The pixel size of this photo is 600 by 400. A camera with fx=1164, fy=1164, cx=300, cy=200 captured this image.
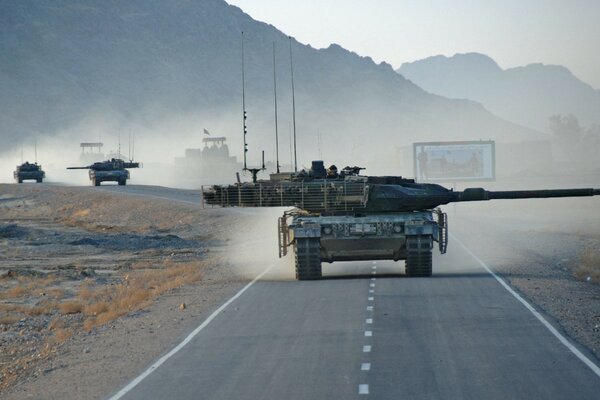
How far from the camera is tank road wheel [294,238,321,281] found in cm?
2859

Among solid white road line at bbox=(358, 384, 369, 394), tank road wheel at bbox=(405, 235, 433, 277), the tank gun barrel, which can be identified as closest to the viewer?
solid white road line at bbox=(358, 384, 369, 394)

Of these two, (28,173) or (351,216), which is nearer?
(351,216)

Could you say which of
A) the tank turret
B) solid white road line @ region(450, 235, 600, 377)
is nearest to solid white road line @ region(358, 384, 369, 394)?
solid white road line @ region(450, 235, 600, 377)

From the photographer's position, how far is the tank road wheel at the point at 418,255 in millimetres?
28641

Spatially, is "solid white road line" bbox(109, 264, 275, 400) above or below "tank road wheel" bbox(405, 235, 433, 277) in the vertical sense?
below

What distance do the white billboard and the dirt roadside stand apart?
38.0 feet

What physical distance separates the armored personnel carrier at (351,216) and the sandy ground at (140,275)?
7.17 feet

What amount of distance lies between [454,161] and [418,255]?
38030 mm

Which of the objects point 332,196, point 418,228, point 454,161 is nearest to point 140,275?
point 332,196

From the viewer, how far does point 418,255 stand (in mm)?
28844

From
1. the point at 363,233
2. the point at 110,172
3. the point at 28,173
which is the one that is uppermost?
the point at 28,173

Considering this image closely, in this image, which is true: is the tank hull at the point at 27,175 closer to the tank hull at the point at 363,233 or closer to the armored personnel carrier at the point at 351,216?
the armored personnel carrier at the point at 351,216

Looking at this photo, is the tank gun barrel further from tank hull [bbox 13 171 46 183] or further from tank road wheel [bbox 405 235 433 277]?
tank hull [bbox 13 171 46 183]

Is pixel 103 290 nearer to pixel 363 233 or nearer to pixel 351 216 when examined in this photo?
pixel 351 216
